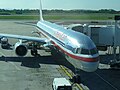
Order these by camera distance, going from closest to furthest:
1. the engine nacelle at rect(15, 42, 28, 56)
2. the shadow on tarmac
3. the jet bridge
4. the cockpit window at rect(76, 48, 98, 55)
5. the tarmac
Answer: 1. the cockpit window at rect(76, 48, 98, 55)
2. the tarmac
3. the jet bridge
4. the shadow on tarmac
5. the engine nacelle at rect(15, 42, 28, 56)

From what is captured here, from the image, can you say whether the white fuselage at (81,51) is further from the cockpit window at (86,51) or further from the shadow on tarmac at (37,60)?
the shadow on tarmac at (37,60)

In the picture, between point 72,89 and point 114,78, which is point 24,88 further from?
point 114,78

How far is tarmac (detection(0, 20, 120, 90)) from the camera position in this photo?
19703mm

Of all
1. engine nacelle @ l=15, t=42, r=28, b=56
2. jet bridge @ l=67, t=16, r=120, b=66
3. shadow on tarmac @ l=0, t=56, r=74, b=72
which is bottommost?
shadow on tarmac @ l=0, t=56, r=74, b=72

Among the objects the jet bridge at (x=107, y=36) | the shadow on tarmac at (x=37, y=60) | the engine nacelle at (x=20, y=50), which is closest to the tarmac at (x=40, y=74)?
the shadow on tarmac at (x=37, y=60)

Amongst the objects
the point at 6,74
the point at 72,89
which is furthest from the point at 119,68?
the point at 6,74

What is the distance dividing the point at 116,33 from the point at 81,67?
7.06 meters

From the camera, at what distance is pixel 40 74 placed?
22.9 m

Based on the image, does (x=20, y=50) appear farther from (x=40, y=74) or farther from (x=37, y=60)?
(x=40, y=74)

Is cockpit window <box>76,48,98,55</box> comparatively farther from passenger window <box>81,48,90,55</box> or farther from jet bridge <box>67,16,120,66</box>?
jet bridge <box>67,16,120,66</box>

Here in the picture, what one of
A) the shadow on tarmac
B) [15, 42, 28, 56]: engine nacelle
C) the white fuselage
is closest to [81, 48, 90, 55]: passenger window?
the white fuselage

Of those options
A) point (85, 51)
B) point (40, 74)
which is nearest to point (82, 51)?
point (85, 51)

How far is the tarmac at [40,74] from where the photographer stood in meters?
19.7

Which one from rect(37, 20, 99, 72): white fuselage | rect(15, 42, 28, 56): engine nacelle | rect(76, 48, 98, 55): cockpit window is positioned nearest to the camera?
rect(37, 20, 99, 72): white fuselage
